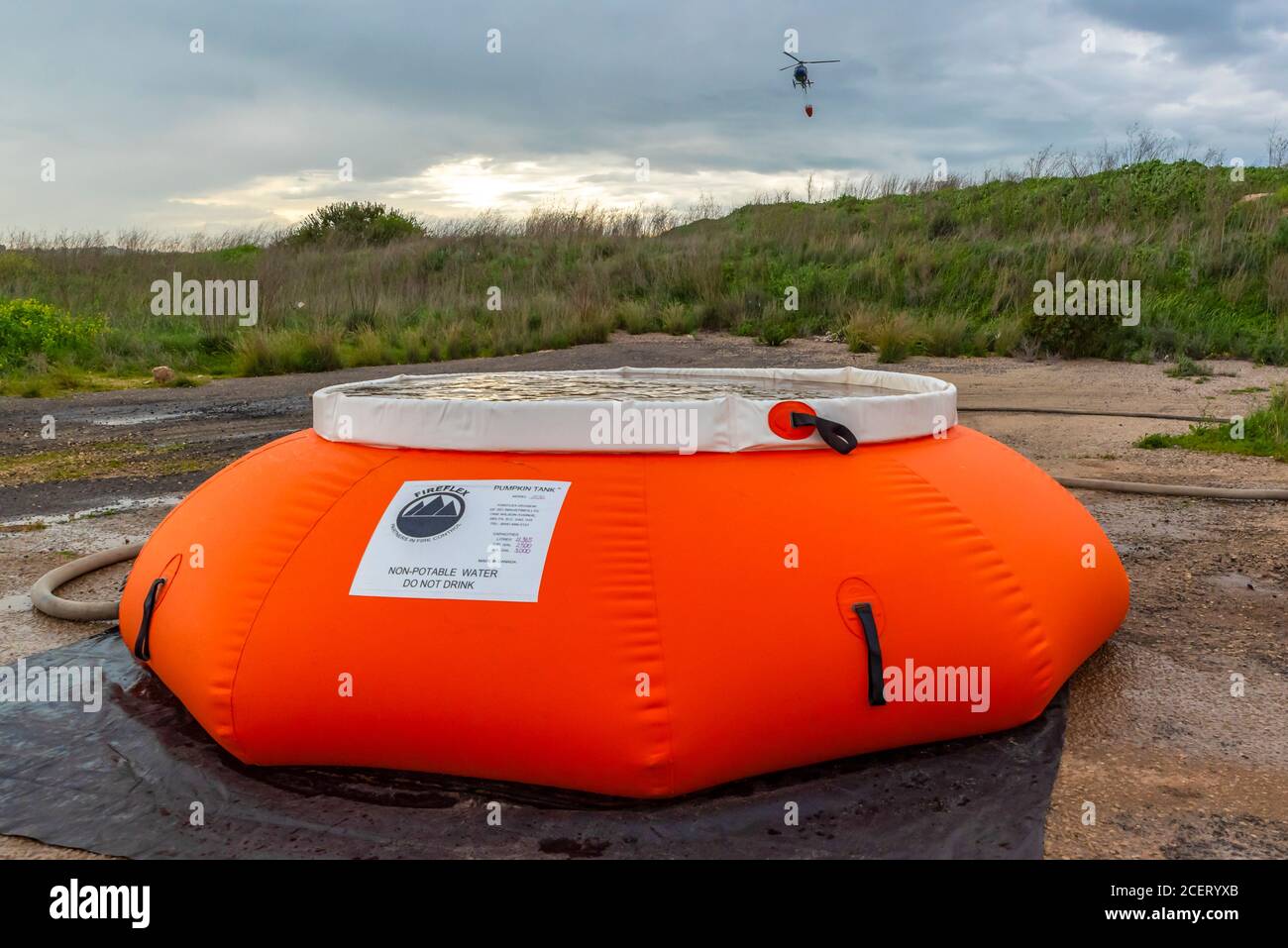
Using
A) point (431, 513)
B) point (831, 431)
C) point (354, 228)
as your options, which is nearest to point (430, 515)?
point (431, 513)

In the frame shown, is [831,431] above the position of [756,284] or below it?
below

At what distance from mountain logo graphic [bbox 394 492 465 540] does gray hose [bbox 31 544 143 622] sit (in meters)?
1.97

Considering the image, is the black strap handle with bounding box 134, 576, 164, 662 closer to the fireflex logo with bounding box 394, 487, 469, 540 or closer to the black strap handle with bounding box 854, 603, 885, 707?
the fireflex logo with bounding box 394, 487, 469, 540

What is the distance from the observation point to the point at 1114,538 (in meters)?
5.17

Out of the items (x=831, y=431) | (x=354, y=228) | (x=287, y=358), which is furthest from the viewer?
(x=354, y=228)

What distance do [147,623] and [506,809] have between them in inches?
55.9

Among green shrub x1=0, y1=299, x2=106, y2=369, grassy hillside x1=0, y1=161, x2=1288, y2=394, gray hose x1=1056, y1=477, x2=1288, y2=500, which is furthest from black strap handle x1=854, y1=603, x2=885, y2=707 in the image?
green shrub x1=0, y1=299, x2=106, y2=369

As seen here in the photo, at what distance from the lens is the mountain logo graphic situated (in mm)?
2693

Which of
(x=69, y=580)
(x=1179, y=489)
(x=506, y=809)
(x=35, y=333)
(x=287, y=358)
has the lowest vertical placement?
(x=506, y=809)

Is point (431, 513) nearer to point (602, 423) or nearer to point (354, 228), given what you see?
point (602, 423)

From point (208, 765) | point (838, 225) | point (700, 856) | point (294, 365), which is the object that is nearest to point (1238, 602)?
point (700, 856)

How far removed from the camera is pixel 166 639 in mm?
3076

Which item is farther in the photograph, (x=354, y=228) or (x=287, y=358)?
(x=354, y=228)
